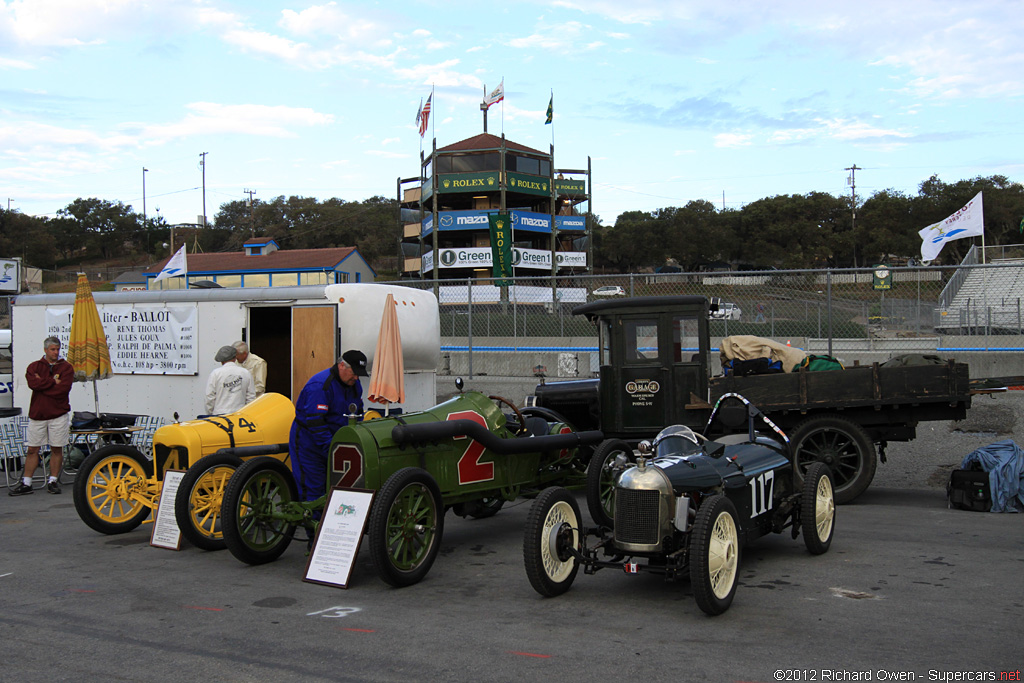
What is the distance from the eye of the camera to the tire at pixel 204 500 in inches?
265

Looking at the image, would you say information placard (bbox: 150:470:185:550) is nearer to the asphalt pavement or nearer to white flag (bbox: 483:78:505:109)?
the asphalt pavement

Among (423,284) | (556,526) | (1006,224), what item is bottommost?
(556,526)

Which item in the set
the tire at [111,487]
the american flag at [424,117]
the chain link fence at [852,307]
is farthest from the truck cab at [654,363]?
the american flag at [424,117]

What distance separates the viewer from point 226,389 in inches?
358

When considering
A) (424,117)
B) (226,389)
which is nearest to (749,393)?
(226,389)

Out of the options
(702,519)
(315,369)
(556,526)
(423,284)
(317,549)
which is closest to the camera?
(702,519)

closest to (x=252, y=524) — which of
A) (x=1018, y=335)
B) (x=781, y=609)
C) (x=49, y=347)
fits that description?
(x=781, y=609)

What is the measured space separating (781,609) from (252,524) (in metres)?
4.06

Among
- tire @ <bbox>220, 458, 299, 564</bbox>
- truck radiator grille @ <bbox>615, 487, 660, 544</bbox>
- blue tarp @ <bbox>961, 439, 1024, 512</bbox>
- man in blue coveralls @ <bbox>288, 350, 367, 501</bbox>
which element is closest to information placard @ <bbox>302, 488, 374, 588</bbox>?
tire @ <bbox>220, 458, 299, 564</bbox>

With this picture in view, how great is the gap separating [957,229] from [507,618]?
47.5 ft

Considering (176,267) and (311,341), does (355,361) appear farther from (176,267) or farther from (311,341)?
(176,267)

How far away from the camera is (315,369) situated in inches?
432

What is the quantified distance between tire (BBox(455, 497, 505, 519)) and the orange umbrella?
1.48m

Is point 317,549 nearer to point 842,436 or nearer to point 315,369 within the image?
point 315,369
